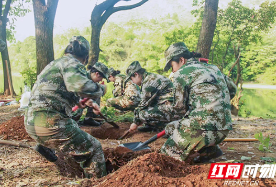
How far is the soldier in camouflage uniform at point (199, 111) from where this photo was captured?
8.98ft

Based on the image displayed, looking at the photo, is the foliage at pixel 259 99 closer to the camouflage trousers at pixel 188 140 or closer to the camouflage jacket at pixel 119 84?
the camouflage jacket at pixel 119 84

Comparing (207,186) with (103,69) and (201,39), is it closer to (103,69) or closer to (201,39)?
(103,69)

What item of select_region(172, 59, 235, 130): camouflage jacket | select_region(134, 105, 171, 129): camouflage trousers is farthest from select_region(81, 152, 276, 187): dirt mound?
select_region(134, 105, 171, 129): camouflage trousers

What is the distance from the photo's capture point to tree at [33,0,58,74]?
19.9 feet

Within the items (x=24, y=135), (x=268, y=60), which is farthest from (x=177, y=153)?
(x=268, y=60)

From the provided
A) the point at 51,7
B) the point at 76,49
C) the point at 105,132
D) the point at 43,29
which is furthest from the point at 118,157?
the point at 51,7

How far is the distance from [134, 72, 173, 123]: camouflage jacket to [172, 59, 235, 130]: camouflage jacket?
186cm

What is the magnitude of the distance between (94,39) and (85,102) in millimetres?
5823

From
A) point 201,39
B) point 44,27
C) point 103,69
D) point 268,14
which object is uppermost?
point 268,14

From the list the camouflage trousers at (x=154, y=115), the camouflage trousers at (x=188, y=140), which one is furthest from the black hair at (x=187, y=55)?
the camouflage trousers at (x=154, y=115)

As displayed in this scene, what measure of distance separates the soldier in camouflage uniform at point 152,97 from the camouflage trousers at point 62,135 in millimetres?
2129

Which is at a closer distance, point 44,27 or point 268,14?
point 44,27

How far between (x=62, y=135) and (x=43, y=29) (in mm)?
4515

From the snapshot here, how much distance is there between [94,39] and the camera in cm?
846
